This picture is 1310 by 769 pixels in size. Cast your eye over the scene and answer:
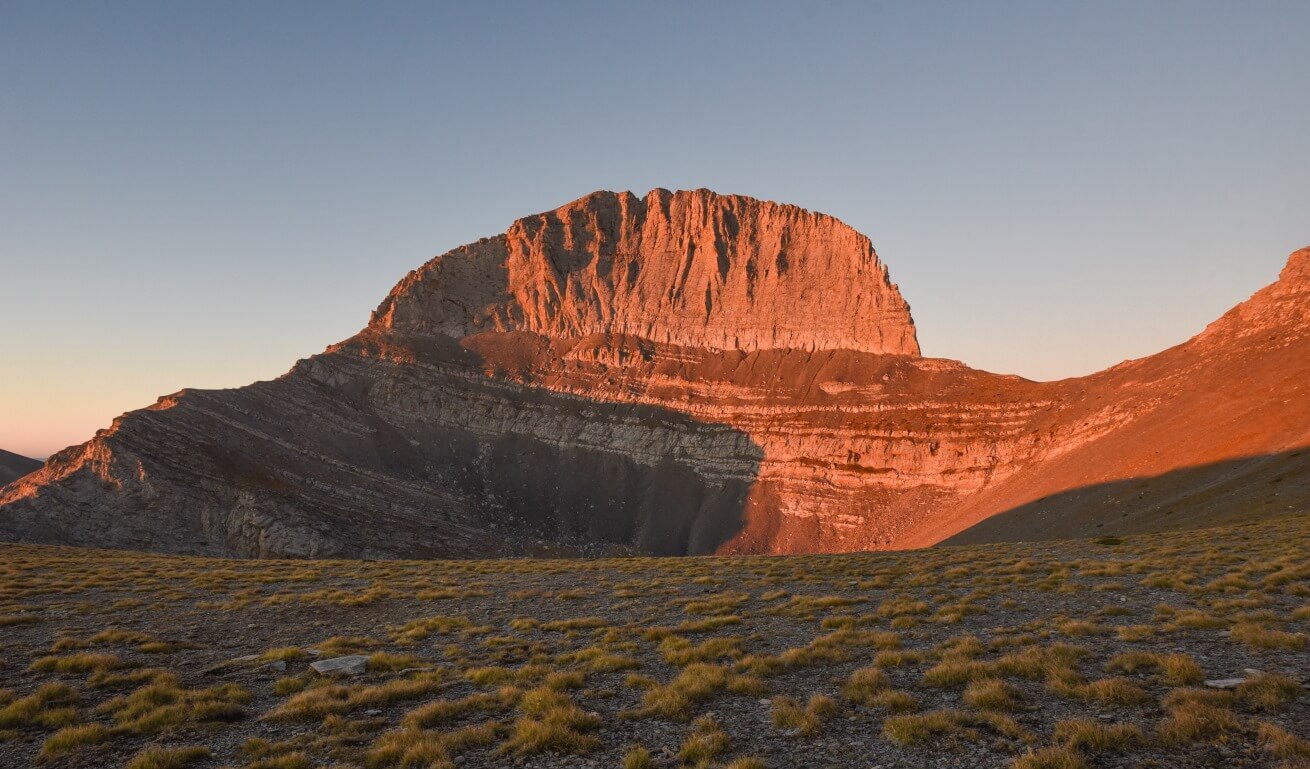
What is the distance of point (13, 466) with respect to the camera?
142 meters

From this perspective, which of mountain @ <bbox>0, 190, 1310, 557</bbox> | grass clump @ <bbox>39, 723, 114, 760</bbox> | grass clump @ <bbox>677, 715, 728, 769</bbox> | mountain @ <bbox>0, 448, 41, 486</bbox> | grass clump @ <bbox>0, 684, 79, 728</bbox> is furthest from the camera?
mountain @ <bbox>0, 448, 41, 486</bbox>

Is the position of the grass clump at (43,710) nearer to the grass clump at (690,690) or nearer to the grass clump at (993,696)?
the grass clump at (690,690)

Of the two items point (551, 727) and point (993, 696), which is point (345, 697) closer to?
point (551, 727)

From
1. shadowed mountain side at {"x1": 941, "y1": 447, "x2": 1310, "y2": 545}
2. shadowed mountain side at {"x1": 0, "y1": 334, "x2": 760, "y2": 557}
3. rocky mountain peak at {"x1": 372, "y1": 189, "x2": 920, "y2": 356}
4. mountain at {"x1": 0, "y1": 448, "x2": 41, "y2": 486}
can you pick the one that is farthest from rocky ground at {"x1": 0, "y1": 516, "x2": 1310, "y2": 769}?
mountain at {"x1": 0, "y1": 448, "x2": 41, "y2": 486}

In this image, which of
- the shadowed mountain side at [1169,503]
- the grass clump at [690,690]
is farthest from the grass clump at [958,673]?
the shadowed mountain side at [1169,503]

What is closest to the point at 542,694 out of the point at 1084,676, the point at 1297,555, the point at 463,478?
the point at 1084,676

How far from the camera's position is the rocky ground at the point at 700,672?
31.2ft

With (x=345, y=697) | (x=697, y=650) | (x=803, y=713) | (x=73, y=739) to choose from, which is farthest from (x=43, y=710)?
(x=803, y=713)

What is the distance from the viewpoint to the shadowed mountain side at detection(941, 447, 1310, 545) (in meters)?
46.9

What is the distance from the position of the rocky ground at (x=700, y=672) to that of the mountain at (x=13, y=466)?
14673 centimetres

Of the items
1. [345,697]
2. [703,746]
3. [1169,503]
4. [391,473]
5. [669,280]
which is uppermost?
[669,280]

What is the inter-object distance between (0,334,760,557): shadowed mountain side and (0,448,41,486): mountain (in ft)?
207

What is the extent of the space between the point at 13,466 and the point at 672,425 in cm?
13979

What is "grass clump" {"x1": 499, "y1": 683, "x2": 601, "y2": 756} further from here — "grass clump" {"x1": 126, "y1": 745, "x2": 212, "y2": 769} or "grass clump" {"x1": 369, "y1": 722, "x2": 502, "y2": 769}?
"grass clump" {"x1": 126, "y1": 745, "x2": 212, "y2": 769}
